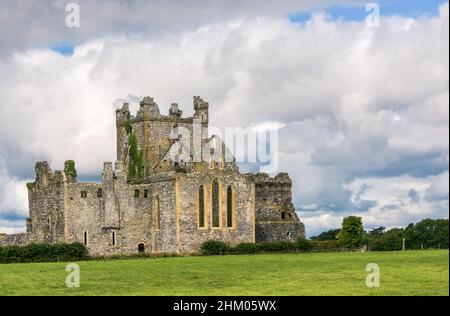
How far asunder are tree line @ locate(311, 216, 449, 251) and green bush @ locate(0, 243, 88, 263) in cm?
2251

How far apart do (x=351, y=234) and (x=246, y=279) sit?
3926 centimetres

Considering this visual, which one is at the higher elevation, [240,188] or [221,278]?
[240,188]

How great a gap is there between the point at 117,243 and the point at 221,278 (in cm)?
3746

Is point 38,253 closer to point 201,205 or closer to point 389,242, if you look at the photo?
point 201,205

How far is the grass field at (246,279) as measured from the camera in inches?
1538

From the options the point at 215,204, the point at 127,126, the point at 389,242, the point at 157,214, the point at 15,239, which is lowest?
the point at 389,242

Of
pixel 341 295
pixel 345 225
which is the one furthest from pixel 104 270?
pixel 345 225

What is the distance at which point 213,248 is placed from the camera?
80.3 m

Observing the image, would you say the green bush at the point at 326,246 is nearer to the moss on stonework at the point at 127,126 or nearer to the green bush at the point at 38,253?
the green bush at the point at 38,253

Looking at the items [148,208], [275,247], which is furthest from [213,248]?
[148,208]

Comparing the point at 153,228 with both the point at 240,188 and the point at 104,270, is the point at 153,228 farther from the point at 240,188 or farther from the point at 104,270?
the point at 104,270

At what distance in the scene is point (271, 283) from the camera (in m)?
42.7

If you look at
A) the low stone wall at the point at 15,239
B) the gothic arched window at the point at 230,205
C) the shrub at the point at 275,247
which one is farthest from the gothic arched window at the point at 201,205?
the low stone wall at the point at 15,239

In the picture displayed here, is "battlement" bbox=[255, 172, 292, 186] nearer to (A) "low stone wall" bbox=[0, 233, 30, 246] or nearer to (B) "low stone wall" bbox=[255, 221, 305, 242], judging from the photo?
(B) "low stone wall" bbox=[255, 221, 305, 242]
